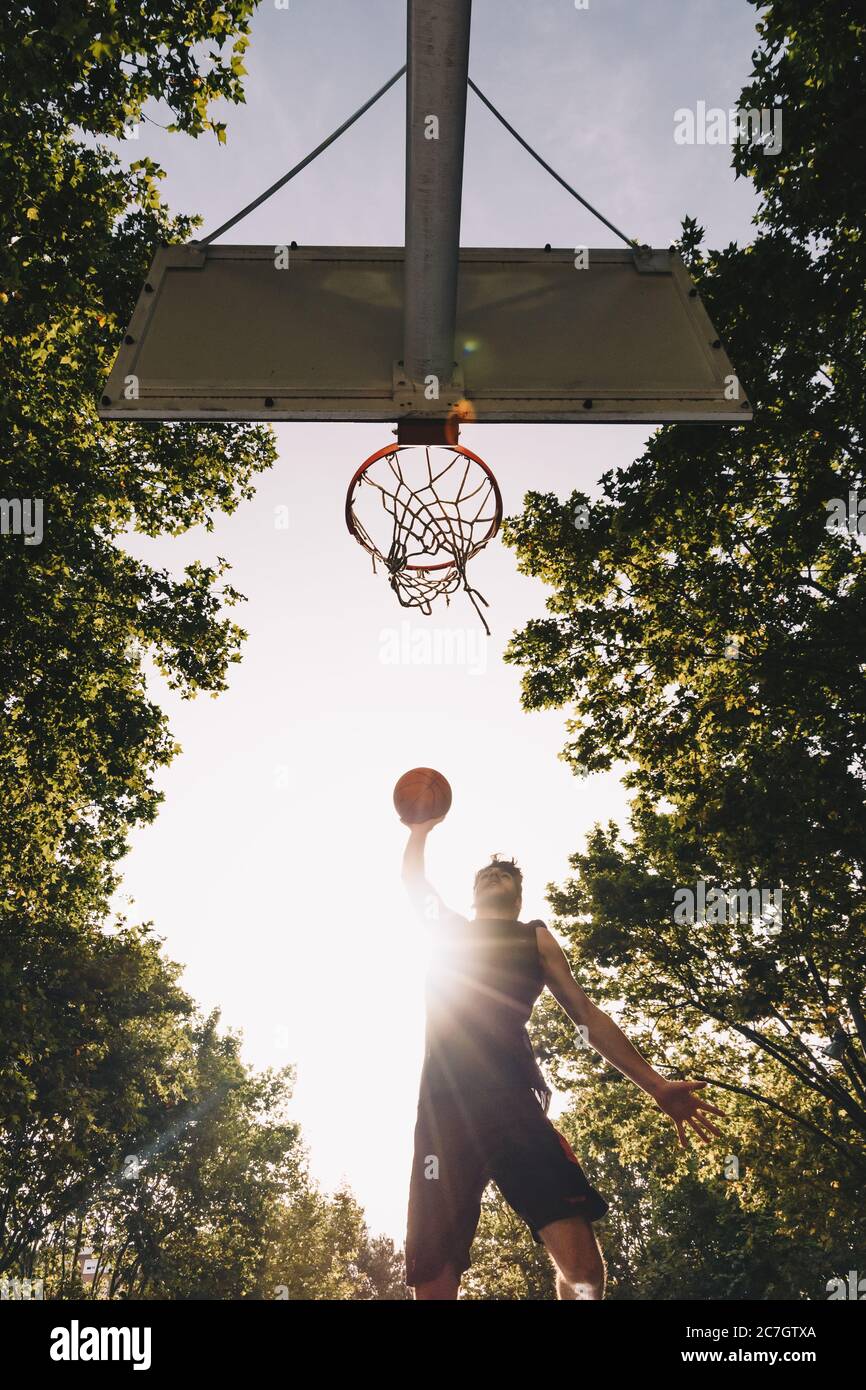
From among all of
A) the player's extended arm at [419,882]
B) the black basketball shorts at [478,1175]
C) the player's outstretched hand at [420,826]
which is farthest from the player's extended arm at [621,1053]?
the player's outstretched hand at [420,826]

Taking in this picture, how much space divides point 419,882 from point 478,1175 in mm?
1727

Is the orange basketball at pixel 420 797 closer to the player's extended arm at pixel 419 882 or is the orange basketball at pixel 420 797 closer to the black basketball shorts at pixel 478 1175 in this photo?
the player's extended arm at pixel 419 882

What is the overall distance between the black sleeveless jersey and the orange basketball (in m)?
0.74

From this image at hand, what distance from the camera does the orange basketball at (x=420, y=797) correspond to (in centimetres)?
516

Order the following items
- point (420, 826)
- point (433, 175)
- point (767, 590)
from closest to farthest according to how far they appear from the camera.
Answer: point (433, 175) < point (420, 826) < point (767, 590)

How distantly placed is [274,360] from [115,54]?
545 cm

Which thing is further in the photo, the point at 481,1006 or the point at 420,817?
the point at 420,817

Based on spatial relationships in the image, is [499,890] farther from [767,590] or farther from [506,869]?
[767,590]

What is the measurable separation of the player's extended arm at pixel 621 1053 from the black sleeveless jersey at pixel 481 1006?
12 centimetres

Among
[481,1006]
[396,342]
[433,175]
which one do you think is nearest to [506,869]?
[481,1006]

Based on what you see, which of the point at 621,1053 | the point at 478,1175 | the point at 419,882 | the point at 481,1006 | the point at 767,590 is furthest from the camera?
the point at 767,590

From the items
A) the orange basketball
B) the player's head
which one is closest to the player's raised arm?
the orange basketball

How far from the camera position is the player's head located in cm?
507

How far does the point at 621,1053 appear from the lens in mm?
4336
